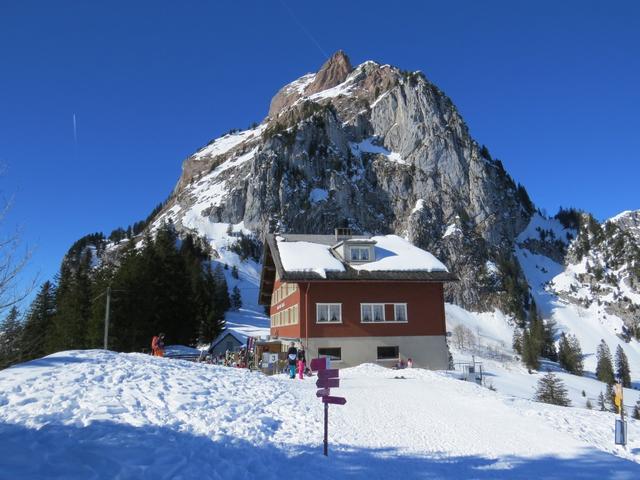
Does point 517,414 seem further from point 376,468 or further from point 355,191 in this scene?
point 355,191

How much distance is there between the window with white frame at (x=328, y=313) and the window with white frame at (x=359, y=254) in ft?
13.4

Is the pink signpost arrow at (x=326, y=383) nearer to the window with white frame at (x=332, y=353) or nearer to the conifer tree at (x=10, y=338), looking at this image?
the conifer tree at (x=10, y=338)

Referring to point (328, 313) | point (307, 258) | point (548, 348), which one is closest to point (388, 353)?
point (328, 313)

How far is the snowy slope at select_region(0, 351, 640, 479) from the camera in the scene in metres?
8.18

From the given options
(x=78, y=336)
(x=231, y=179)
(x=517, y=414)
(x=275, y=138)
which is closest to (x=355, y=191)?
(x=275, y=138)

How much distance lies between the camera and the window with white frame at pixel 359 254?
1389 inches

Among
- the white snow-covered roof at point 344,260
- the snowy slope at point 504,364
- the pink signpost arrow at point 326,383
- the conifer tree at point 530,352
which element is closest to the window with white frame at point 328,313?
the white snow-covered roof at point 344,260

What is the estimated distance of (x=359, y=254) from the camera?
3559 cm

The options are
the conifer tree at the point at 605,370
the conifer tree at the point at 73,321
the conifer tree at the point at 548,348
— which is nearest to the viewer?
the conifer tree at the point at 73,321

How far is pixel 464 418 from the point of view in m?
13.7

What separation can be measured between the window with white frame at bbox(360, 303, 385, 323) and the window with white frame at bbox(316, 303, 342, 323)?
5.41 feet

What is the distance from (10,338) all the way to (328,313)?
22.4 meters

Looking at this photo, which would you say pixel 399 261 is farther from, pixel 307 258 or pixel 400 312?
pixel 307 258

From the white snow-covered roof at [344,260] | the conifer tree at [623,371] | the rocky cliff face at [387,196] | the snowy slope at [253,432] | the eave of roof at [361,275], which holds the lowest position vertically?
the conifer tree at [623,371]
